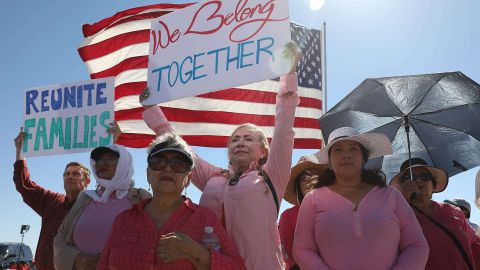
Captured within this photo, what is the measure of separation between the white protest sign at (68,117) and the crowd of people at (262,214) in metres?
1.45

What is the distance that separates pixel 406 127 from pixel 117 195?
8.32 ft

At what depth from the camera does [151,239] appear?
2561mm

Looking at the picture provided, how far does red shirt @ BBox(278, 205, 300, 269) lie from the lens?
3736 mm

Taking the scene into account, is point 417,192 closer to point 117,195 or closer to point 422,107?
point 422,107

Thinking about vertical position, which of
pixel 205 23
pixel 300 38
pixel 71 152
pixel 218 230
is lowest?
pixel 218 230

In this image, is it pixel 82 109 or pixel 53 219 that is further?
pixel 82 109

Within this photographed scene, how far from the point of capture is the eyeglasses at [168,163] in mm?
2762

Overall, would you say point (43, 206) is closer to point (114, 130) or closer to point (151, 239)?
point (114, 130)

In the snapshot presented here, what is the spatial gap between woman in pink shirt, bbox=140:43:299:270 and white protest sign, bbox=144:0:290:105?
41 cm

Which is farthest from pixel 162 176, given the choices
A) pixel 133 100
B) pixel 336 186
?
pixel 133 100

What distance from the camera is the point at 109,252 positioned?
265cm

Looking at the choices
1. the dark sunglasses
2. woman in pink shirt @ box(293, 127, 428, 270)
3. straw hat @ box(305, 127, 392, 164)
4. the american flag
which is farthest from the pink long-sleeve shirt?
the american flag

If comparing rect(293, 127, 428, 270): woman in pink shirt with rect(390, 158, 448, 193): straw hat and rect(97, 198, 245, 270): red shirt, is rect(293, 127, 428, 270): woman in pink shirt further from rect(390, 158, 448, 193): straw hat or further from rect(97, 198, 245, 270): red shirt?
rect(390, 158, 448, 193): straw hat

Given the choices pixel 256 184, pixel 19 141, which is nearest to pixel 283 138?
pixel 256 184
